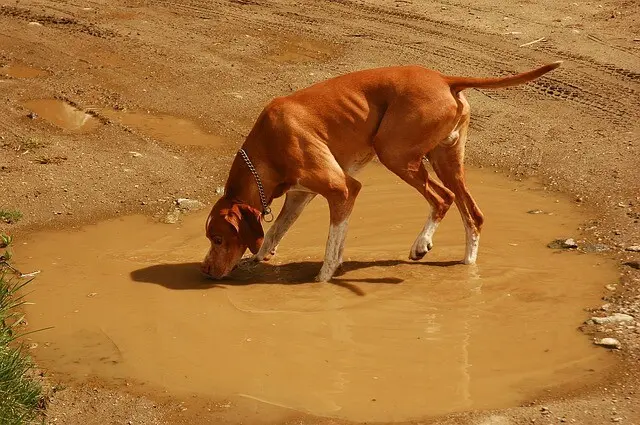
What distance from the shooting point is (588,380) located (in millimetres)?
6539

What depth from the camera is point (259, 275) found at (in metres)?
8.45

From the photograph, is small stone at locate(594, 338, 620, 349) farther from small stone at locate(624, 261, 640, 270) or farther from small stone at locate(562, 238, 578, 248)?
small stone at locate(562, 238, 578, 248)

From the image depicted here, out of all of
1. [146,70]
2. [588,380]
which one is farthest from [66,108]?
[588,380]

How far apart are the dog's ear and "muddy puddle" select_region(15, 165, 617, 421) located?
349 mm

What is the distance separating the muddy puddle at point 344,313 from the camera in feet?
21.8

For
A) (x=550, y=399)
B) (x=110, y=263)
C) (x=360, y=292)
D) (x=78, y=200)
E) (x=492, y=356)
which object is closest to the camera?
(x=550, y=399)

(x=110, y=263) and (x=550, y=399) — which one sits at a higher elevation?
(x=550, y=399)

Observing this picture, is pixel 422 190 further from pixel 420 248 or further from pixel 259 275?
pixel 259 275

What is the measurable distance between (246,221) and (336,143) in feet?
2.85

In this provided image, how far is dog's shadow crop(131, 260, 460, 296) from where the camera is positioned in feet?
26.9

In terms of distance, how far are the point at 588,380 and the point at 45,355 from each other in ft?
10.9

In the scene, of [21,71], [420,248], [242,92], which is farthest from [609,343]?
[21,71]

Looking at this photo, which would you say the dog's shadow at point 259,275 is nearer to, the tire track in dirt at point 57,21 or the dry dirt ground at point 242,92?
the dry dirt ground at point 242,92

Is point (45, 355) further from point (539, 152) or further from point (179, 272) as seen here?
point (539, 152)
